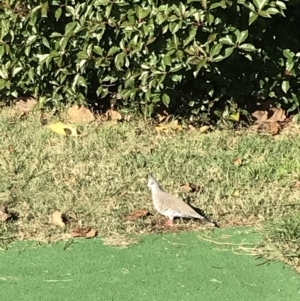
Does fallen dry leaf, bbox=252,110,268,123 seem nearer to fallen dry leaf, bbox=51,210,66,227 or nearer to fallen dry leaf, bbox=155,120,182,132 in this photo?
fallen dry leaf, bbox=155,120,182,132

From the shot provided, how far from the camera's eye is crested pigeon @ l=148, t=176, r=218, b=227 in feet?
14.8

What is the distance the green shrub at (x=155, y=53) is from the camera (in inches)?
205

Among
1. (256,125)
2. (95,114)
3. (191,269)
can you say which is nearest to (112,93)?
(95,114)

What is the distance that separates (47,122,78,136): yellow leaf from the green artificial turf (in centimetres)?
151

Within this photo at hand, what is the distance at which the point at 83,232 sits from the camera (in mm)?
4539

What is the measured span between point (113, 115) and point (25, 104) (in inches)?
30.2

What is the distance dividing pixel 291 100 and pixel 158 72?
1.15 metres

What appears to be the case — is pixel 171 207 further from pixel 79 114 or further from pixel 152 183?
pixel 79 114

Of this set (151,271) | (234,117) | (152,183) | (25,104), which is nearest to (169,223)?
(152,183)

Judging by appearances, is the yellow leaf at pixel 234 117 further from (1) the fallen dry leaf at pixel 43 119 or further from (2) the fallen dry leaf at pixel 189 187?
(1) the fallen dry leaf at pixel 43 119

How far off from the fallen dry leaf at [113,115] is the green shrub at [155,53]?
4.2 inches

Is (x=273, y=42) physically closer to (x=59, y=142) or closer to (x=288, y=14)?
(x=288, y=14)

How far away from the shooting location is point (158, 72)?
5324 millimetres

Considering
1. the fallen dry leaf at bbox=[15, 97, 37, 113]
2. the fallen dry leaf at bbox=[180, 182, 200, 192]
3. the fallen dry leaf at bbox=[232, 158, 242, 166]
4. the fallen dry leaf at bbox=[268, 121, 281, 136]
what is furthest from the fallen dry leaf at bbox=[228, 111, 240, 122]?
the fallen dry leaf at bbox=[15, 97, 37, 113]
